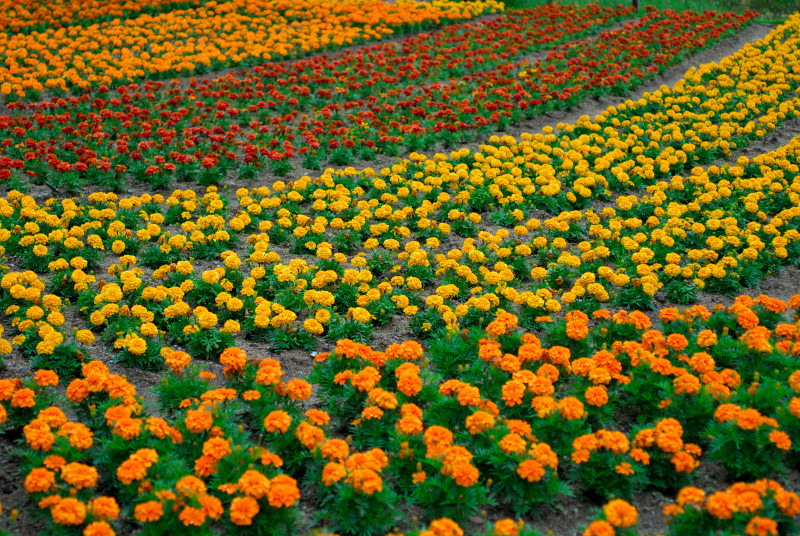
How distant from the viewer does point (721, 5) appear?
27.5 meters

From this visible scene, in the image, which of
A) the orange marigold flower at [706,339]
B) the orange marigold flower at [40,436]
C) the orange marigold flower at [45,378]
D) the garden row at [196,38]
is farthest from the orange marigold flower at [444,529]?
the garden row at [196,38]

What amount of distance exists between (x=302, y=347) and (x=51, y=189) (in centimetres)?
610

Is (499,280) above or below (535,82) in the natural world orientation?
below

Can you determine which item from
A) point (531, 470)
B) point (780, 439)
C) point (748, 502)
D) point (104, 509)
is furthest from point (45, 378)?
point (780, 439)

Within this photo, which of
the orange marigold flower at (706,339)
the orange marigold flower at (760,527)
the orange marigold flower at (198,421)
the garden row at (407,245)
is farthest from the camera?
the garden row at (407,245)

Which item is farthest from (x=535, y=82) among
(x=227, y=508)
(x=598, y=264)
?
(x=227, y=508)

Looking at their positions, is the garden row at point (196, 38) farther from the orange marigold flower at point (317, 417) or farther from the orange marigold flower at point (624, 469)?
the orange marigold flower at point (624, 469)

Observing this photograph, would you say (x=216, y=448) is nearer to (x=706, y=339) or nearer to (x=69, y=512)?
(x=69, y=512)

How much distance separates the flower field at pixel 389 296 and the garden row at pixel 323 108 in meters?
0.09

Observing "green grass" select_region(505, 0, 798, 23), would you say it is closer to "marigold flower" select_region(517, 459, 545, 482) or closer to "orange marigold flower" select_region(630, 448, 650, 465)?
"orange marigold flower" select_region(630, 448, 650, 465)

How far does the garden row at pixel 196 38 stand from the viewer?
15.4m

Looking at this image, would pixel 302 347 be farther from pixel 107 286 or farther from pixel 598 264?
pixel 598 264

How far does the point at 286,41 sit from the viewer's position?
18.6 m

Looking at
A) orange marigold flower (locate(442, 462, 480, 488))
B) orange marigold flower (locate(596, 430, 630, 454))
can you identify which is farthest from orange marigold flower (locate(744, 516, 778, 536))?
orange marigold flower (locate(442, 462, 480, 488))
